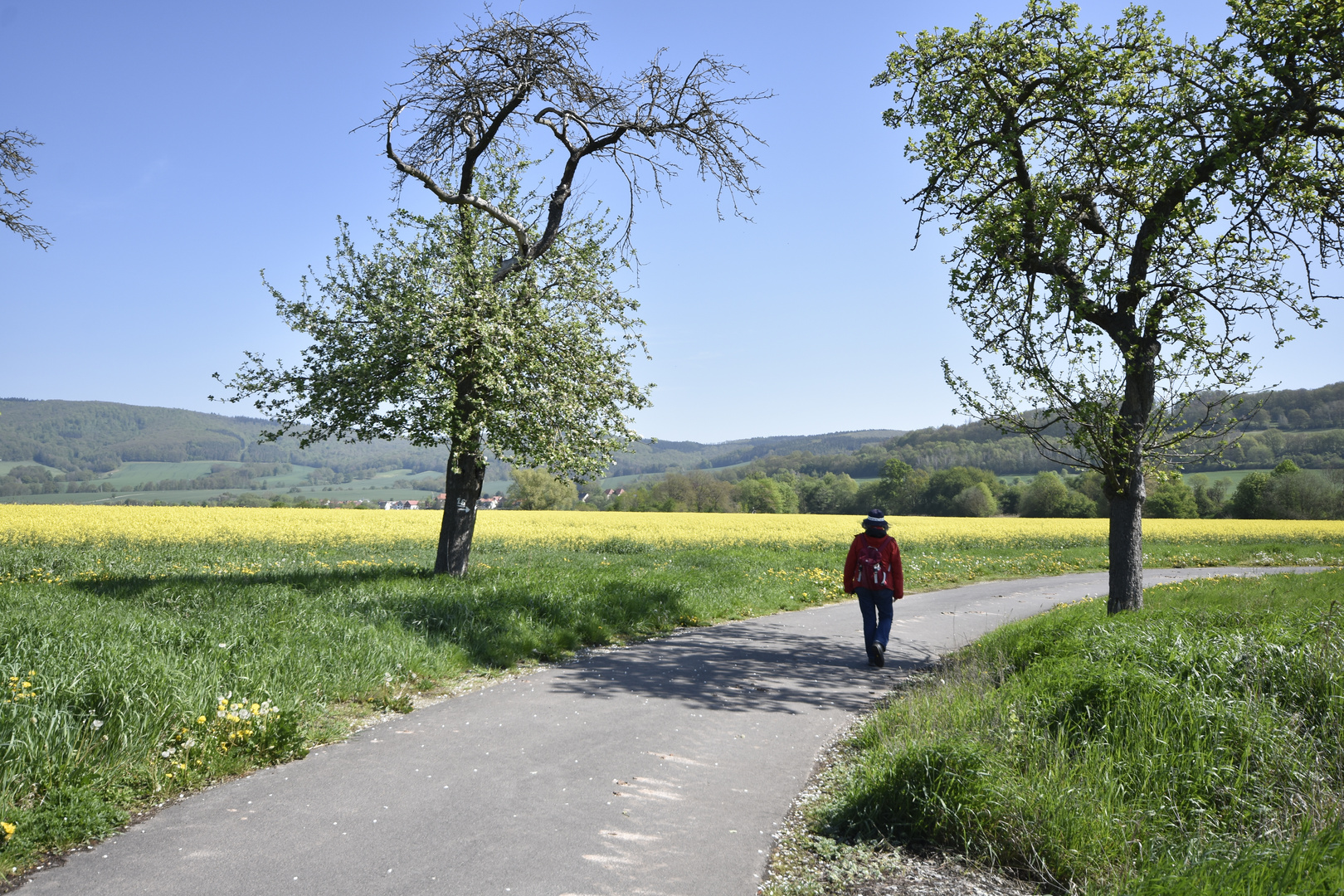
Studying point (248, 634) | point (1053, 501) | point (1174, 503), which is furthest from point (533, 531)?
point (1174, 503)

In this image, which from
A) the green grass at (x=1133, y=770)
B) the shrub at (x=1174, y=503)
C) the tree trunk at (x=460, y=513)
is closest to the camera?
the green grass at (x=1133, y=770)

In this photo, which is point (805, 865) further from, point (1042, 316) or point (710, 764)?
point (1042, 316)

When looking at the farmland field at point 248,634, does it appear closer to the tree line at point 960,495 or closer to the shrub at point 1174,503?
the tree line at point 960,495

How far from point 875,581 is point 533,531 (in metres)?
22.6

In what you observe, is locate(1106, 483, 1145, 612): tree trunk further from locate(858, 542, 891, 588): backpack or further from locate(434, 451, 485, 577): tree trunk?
locate(434, 451, 485, 577): tree trunk

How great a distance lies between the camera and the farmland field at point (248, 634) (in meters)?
4.57

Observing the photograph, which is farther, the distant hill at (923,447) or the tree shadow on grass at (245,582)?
the distant hill at (923,447)

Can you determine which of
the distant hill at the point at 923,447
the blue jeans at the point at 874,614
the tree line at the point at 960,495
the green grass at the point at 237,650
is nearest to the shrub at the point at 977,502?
the tree line at the point at 960,495

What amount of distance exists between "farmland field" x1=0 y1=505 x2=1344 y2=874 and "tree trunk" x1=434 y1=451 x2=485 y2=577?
1.81 feet

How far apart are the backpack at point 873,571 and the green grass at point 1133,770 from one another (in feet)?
8.81

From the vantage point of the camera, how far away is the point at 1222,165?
27.4ft

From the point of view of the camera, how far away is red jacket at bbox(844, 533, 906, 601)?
9352 mm

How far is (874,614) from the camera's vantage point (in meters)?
9.39

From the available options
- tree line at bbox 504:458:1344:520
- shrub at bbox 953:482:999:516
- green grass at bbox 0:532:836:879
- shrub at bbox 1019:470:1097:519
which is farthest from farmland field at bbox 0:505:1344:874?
shrub at bbox 953:482:999:516
